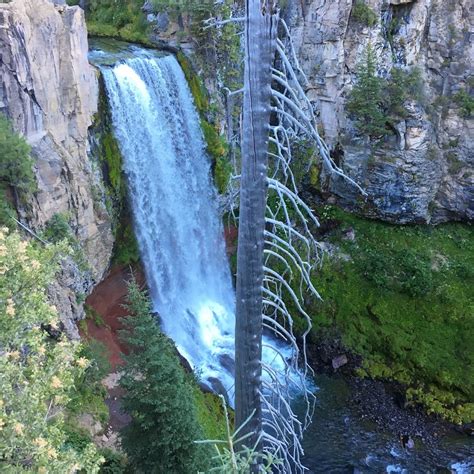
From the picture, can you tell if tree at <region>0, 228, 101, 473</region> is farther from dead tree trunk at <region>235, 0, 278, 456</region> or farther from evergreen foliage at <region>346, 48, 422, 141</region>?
evergreen foliage at <region>346, 48, 422, 141</region>

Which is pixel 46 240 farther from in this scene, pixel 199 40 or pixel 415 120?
pixel 415 120

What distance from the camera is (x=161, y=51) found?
18297 millimetres

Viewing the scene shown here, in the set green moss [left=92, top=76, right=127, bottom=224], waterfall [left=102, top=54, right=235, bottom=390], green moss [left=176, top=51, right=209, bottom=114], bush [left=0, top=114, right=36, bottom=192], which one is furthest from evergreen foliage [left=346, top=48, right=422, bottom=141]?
bush [left=0, top=114, right=36, bottom=192]

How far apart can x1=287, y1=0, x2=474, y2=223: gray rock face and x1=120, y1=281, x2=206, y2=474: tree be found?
12.9 meters

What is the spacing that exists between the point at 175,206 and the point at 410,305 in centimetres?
976

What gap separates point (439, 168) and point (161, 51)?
476 inches

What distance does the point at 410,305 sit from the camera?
1805 centimetres

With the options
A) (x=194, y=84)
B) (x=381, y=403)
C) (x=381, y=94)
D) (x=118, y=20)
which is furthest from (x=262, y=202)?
(x=118, y=20)

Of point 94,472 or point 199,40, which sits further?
point 199,40

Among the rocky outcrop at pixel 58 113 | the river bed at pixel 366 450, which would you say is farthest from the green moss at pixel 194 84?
the river bed at pixel 366 450

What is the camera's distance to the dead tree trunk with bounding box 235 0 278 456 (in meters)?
4.10

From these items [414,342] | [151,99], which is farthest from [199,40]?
[414,342]

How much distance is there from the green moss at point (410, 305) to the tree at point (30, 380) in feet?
46.2

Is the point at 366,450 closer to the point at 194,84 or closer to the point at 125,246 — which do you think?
the point at 125,246
